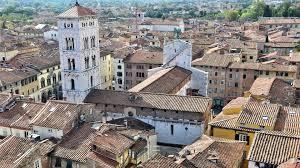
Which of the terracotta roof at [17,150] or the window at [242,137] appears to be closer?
the terracotta roof at [17,150]

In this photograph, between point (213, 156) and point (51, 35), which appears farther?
point (51, 35)

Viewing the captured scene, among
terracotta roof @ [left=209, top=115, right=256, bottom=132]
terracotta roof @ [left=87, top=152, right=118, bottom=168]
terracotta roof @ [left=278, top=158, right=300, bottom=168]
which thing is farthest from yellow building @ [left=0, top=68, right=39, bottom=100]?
terracotta roof @ [left=278, top=158, right=300, bottom=168]

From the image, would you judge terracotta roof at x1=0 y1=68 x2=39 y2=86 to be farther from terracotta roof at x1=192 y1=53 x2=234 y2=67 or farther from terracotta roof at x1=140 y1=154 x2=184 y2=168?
terracotta roof at x1=140 y1=154 x2=184 y2=168

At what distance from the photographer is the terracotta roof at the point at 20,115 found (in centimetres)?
4275

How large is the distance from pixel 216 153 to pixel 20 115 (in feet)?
70.4

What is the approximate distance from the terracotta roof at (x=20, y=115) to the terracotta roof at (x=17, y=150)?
638cm

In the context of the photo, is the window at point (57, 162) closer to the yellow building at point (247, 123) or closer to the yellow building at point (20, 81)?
the yellow building at point (247, 123)

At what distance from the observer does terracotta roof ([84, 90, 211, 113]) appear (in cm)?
4469

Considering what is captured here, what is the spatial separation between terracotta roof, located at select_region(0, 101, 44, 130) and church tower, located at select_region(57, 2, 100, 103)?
903cm

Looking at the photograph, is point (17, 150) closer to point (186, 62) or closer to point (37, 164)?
point (37, 164)

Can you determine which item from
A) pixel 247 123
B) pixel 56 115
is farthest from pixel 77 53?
pixel 247 123

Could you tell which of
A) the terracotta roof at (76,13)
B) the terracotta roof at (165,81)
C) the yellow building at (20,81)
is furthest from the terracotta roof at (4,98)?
the yellow building at (20,81)

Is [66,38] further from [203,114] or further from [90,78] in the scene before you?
[203,114]

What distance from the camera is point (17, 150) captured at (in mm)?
34156
